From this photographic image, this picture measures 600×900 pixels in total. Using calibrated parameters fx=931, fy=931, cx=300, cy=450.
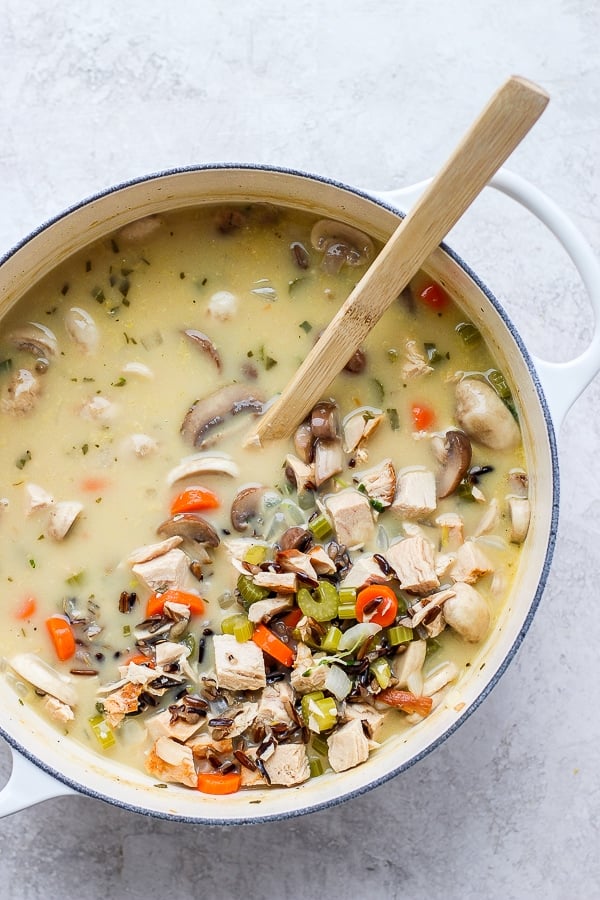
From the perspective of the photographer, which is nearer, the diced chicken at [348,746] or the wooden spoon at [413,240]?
the wooden spoon at [413,240]

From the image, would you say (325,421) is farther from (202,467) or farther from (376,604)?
(376,604)

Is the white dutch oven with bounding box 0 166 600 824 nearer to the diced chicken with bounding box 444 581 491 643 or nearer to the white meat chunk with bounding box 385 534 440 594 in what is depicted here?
the diced chicken with bounding box 444 581 491 643

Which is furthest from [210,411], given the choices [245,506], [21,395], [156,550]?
[21,395]

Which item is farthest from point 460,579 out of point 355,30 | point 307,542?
point 355,30

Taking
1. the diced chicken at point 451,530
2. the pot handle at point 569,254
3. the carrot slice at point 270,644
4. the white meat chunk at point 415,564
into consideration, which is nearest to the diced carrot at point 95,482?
the carrot slice at point 270,644

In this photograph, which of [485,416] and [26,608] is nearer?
[485,416]

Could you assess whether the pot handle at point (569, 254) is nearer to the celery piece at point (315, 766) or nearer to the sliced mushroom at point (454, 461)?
the sliced mushroom at point (454, 461)
